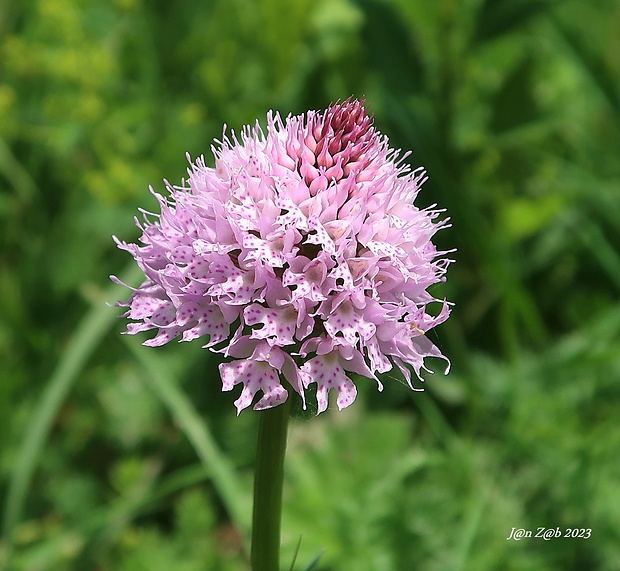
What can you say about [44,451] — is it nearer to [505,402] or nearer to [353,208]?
[505,402]

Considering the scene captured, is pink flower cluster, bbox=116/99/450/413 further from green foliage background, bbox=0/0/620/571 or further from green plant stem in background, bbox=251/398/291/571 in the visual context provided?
green foliage background, bbox=0/0/620/571

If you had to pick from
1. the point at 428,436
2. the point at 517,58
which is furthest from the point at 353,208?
the point at 517,58

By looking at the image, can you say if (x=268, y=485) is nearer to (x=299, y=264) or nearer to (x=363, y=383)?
(x=299, y=264)

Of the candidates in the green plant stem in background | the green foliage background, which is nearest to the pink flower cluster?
the green plant stem in background

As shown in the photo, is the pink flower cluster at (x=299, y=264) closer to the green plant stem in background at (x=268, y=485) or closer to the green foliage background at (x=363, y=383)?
the green plant stem in background at (x=268, y=485)

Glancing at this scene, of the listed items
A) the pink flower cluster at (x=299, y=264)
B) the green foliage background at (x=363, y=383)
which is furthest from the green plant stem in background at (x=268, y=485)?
the green foliage background at (x=363, y=383)
